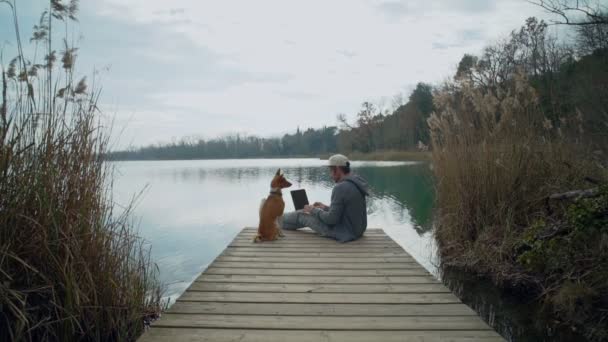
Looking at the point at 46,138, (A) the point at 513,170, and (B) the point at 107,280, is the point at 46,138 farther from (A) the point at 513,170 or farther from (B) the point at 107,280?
(A) the point at 513,170

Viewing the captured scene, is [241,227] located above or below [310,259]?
below

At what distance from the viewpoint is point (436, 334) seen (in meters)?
1.97

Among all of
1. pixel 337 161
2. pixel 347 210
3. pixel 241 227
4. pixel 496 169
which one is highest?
pixel 337 161

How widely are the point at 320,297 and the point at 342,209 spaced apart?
1.79m

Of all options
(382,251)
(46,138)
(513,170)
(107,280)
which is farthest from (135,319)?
(513,170)

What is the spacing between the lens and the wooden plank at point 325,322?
2.05 meters

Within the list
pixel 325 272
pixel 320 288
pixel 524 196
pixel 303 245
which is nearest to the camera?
pixel 320 288

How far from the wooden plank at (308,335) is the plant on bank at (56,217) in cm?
55

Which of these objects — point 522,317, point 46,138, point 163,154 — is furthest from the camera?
point 163,154

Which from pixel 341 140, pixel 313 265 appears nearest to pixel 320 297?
pixel 313 265

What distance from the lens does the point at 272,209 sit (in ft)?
13.7

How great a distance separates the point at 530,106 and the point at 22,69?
5.18m

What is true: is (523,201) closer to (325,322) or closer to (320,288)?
(320,288)

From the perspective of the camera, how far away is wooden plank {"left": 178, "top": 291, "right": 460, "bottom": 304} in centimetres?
244
